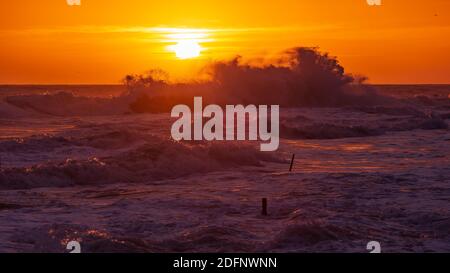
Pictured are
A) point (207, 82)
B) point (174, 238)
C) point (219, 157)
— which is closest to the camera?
point (174, 238)

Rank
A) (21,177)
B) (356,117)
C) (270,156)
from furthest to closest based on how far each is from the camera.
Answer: (356,117) < (270,156) < (21,177)

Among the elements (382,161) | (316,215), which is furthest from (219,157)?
(316,215)

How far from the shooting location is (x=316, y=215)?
37.1 feet

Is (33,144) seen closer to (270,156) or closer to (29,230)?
(270,156)

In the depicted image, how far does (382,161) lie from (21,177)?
9623 millimetres

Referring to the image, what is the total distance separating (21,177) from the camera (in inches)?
606

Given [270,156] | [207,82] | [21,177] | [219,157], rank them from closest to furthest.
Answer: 1. [21,177]
2. [219,157]
3. [270,156]
4. [207,82]

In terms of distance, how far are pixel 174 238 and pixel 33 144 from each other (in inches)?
488

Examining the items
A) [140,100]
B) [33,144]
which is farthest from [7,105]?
[33,144]

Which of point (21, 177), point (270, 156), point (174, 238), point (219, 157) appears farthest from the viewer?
point (270, 156)

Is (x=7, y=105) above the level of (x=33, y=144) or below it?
above

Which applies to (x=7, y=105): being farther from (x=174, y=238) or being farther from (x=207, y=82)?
(x=174, y=238)

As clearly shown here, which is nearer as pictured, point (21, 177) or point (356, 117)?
point (21, 177)
